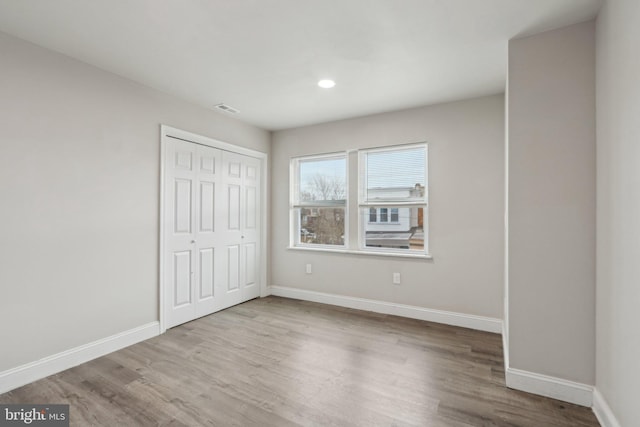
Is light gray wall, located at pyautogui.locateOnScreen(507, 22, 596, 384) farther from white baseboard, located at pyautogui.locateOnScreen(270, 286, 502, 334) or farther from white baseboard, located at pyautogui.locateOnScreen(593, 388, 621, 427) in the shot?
white baseboard, located at pyautogui.locateOnScreen(270, 286, 502, 334)

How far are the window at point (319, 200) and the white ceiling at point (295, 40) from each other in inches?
49.4

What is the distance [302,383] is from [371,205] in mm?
2297

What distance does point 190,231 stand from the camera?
3.51 m

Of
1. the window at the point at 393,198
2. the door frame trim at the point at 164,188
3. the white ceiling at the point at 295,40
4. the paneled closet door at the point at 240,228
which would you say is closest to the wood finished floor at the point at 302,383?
the door frame trim at the point at 164,188

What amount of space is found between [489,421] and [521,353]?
1.93 ft

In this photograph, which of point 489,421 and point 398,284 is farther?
point 398,284

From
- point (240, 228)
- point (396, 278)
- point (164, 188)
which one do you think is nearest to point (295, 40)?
point (164, 188)

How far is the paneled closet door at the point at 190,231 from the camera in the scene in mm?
3301

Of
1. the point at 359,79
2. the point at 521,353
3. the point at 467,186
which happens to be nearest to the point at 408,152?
the point at 467,186

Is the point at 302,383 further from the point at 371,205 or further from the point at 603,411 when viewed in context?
the point at 371,205

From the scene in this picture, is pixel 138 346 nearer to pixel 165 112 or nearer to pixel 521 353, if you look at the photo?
pixel 165 112

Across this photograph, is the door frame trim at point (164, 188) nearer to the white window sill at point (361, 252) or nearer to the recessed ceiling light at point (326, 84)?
the white window sill at point (361, 252)

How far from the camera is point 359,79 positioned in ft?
9.46

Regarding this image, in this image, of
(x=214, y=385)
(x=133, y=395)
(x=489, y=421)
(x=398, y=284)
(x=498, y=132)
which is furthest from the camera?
(x=398, y=284)
